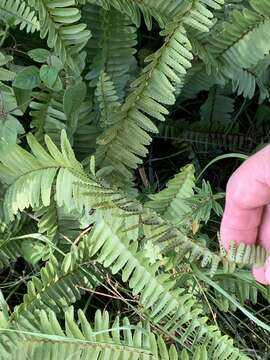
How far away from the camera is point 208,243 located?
167 cm

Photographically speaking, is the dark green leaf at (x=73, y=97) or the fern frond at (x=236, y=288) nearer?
the dark green leaf at (x=73, y=97)

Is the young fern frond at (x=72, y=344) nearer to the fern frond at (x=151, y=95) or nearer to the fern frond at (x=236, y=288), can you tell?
the fern frond at (x=236, y=288)

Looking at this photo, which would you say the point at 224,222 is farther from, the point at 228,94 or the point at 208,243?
the point at 228,94

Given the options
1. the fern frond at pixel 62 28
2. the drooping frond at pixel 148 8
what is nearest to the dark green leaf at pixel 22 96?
the fern frond at pixel 62 28

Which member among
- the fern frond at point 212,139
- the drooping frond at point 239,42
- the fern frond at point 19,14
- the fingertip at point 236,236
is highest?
the drooping frond at point 239,42

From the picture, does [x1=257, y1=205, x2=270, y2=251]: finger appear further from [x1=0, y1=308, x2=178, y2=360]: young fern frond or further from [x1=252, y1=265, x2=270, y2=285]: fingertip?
[x1=0, y1=308, x2=178, y2=360]: young fern frond

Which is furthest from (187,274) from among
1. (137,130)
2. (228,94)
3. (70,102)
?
(228,94)

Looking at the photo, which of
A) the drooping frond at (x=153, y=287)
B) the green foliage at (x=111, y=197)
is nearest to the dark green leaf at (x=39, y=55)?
the green foliage at (x=111, y=197)

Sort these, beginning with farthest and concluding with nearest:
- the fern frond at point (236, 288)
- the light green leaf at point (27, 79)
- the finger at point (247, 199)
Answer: the fern frond at point (236, 288) < the light green leaf at point (27, 79) < the finger at point (247, 199)

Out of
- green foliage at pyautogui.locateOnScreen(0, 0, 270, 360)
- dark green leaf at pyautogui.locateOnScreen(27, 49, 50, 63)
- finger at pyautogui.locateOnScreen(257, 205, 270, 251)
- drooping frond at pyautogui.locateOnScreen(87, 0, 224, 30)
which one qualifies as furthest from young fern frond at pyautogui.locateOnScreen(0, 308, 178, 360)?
drooping frond at pyautogui.locateOnScreen(87, 0, 224, 30)

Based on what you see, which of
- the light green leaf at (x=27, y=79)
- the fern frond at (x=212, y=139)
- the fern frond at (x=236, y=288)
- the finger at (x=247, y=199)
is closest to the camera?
the finger at (x=247, y=199)

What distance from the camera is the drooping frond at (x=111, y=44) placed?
5.34 ft

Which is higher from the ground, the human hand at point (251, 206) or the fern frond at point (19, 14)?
the fern frond at point (19, 14)

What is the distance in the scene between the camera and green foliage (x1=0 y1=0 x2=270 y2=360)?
1.39 meters
